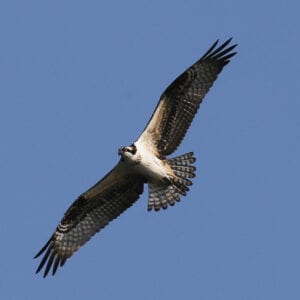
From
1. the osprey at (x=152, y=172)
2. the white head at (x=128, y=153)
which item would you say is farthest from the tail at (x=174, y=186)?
the white head at (x=128, y=153)

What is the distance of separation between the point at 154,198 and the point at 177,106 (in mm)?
1642

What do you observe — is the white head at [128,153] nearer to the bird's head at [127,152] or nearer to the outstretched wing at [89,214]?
the bird's head at [127,152]

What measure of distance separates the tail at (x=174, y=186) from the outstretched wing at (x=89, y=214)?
35 cm

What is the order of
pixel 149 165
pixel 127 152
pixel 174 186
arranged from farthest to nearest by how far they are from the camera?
pixel 174 186, pixel 149 165, pixel 127 152

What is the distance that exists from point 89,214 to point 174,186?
162 cm

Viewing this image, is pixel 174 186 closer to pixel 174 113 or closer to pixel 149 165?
pixel 149 165

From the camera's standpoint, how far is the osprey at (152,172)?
1431 cm

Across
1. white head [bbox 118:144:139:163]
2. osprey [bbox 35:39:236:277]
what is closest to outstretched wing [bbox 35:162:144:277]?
osprey [bbox 35:39:236:277]

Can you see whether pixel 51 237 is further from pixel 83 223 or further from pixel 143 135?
pixel 143 135

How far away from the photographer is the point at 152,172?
14312 millimetres

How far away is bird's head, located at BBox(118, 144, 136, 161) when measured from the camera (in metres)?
14.0

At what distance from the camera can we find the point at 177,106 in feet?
47.1

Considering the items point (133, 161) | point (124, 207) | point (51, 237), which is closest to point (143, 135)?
point (133, 161)

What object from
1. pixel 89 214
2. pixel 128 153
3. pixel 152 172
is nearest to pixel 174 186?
pixel 152 172
